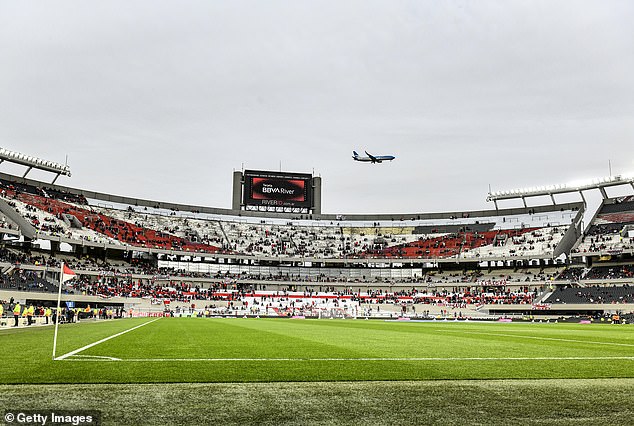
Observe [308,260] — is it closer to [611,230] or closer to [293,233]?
[293,233]

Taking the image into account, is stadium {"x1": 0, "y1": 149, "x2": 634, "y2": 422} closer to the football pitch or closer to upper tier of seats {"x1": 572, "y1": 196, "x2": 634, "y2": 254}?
upper tier of seats {"x1": 572, "y1": 196, "x2": 634, "y2": 254}

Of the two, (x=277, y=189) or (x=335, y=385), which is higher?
(x=277, y=189)

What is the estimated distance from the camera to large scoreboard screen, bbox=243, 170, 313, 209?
91.4 metres

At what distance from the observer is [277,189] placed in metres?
91.9

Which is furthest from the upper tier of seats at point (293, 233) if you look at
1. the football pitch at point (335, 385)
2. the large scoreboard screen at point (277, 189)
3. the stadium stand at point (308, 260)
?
the football pitch at point (335, 385)

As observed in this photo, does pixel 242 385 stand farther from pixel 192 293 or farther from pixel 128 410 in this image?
pixel 192 293

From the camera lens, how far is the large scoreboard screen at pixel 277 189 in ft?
300

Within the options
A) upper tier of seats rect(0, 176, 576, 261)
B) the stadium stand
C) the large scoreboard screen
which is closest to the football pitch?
the stadium stand

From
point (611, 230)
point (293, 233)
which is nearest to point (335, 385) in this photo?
point (611, 230)

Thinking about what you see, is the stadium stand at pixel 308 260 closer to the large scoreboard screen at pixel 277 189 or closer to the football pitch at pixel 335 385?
the large scoreboard screen at pixel 277 189

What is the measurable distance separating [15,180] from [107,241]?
16451 mm

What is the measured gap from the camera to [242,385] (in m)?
7.92

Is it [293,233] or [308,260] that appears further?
[293,233]

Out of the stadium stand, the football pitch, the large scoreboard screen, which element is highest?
the large scoreboard screen
